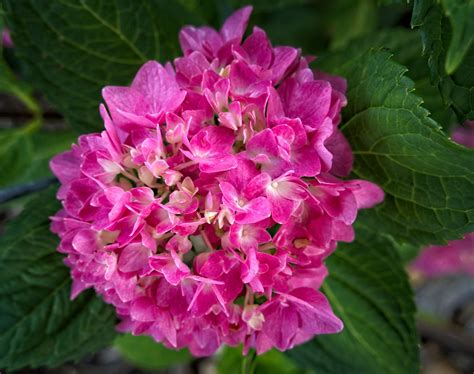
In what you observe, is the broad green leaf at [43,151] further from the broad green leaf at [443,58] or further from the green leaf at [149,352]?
the broad green leaf at [443,58]

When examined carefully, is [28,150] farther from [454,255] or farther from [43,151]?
[454,255]

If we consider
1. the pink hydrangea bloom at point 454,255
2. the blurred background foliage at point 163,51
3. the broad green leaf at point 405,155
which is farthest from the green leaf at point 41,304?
the pink hydrangea bloom at point 454,255

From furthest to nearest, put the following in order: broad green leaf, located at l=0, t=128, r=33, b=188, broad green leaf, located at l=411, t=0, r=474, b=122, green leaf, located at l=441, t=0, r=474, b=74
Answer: broad green leaf, located at l=0, t=128, r=33, b=188, broad green leaf, located at l=411, t=0, r=474, b=122, green leaf, located at l=441, t=0, r=474, b=74

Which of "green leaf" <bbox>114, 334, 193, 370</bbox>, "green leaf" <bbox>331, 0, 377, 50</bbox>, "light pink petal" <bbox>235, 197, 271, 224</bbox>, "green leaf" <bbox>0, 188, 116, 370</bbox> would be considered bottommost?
"green leaf" <bbox>114, 334, 193, 370</bbox>

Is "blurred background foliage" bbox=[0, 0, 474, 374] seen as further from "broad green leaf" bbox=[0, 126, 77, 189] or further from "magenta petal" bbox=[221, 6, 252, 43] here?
"magenta petal" bbox=[221, 6, 252, 43]

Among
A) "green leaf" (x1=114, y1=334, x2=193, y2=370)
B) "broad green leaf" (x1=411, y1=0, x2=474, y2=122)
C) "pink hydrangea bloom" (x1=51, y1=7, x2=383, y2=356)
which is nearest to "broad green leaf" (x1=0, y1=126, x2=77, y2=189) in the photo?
"green leaf" (x1=114, y1=334, x2=193, y2=370)

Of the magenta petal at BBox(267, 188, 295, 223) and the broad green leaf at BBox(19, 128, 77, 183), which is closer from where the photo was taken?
the magenta petal at BBox(267, 188, 295, 223)

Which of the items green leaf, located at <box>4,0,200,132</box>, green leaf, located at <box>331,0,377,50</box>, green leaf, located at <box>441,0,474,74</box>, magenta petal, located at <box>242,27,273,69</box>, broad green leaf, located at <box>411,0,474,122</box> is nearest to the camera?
green leaf, located at <box>441,0,474,74</box>
